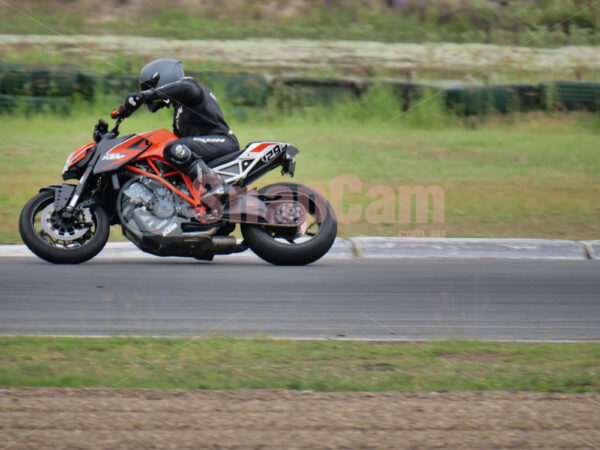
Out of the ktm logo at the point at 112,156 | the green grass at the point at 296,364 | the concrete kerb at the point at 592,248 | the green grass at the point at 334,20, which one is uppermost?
the green grass at the point at 334,20

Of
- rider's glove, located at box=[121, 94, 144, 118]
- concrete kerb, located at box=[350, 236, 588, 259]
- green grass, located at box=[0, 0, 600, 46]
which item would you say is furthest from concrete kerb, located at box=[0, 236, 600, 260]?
green grass, located at box=[0, 0, 600, 46]

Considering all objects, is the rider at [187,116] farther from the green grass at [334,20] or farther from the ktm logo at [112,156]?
the green grass at [334,20]

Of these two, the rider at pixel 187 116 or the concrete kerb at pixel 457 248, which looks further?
the concrete kerb at pixel 457 248

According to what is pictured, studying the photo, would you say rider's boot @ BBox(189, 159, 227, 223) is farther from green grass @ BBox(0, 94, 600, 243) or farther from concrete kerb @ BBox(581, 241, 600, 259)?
concrete kerb @ BBox(581, 241, 600, 259)

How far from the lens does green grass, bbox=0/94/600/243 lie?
10258 millimetres

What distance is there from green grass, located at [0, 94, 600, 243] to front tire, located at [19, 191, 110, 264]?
4.20 ft

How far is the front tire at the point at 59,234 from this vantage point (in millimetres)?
7797

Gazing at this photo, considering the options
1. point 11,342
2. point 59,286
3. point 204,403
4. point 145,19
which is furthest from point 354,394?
point 145,19

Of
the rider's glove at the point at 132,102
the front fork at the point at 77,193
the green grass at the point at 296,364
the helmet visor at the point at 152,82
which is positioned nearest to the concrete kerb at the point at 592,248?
the green grass at the point at 296,364

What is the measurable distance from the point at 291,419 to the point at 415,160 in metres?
10.1

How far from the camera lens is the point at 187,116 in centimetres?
805

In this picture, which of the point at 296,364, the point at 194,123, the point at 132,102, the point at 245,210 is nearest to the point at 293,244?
the point at 245,210

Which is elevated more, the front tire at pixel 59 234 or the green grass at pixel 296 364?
the front tire at pixel 59 234

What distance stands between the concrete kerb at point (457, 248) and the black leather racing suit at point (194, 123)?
53.6 inches
